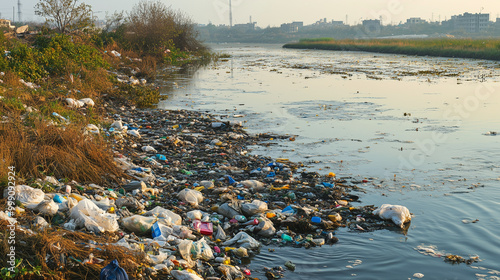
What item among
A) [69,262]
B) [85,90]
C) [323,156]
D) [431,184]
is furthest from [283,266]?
[85,90]

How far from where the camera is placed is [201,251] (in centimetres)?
392

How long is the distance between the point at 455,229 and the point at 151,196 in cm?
325

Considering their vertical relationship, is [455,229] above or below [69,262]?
below

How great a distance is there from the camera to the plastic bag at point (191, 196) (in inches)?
203

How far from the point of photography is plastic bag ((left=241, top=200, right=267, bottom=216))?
500cm

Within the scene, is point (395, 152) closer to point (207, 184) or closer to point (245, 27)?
point (207, 184)

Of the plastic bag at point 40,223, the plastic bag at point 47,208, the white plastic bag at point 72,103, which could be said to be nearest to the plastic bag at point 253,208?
the plastic bag at point 47,208

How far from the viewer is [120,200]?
4770 mm

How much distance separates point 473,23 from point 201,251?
143740mm

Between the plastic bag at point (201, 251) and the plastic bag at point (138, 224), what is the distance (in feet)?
1.65

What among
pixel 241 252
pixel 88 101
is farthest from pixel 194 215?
pixel 88 101

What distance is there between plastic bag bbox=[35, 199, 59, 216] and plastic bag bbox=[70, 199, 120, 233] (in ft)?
0.49

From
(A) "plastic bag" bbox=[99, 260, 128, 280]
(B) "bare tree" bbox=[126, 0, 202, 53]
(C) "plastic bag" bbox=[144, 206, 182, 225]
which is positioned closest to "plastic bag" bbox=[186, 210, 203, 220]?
(C) "plastic bag" bbox=[144, 206, 182, 225]

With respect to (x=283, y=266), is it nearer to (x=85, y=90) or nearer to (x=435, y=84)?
(x=85, y=90)
